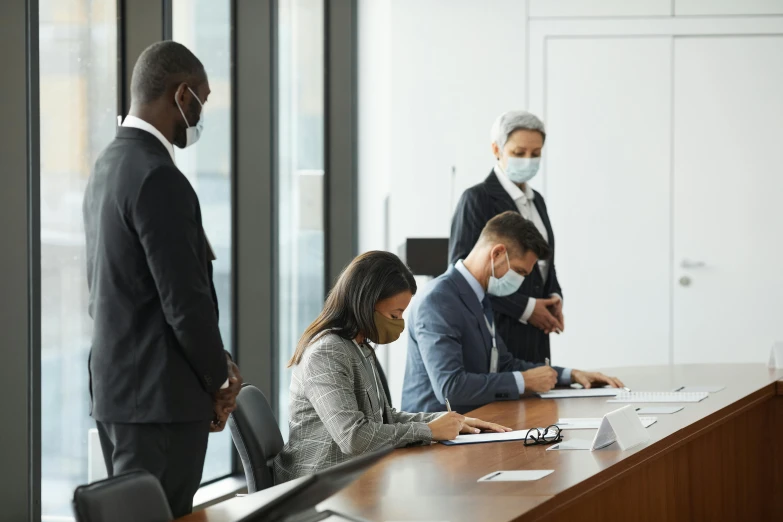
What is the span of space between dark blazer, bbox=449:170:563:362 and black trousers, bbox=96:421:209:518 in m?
1.57

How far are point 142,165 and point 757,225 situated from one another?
4.44m

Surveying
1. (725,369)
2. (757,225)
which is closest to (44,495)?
(725,369)

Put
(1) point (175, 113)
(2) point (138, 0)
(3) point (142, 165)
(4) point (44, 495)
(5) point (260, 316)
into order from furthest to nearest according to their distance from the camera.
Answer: (5) point (260, 316), (2) point (138, 0), (4) point (44, 495), (1) point (175, 113), (3) point (142, 165)

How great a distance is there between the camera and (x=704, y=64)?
233 inches

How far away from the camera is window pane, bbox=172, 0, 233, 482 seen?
5.01 m

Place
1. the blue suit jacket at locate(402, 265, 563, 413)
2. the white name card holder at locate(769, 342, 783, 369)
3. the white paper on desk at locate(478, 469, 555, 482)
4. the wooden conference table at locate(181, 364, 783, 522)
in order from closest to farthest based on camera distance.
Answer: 1. the wooden conference table at locate(181, 364, 783, 522)
2. the white paper on desk at locate(478, 469, 555, 482)
3. the blue suit jacket at locate(402, 265, 563, 413)
4. the white name card holder at locate(769, 342, 783, 369)

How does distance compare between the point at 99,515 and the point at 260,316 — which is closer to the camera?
the point at 99,515

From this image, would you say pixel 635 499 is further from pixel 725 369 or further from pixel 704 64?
pixel 704 64

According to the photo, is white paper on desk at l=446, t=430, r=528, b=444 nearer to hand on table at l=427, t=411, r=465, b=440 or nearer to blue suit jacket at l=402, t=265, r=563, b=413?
hand on table at l=427, t=411, r=465, b=440

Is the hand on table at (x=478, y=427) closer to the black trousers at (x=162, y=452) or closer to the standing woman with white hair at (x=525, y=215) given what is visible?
the black trousers at (x=162, y=452)

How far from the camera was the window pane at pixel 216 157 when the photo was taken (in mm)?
5008

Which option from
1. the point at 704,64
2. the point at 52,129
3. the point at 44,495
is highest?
the point at 704,64

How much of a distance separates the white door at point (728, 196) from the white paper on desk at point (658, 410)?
2864 millimetres

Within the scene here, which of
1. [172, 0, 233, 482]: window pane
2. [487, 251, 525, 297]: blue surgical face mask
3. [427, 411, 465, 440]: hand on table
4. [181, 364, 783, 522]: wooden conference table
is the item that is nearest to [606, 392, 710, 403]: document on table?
[181, 364, 783, 522]: wooden conference table
